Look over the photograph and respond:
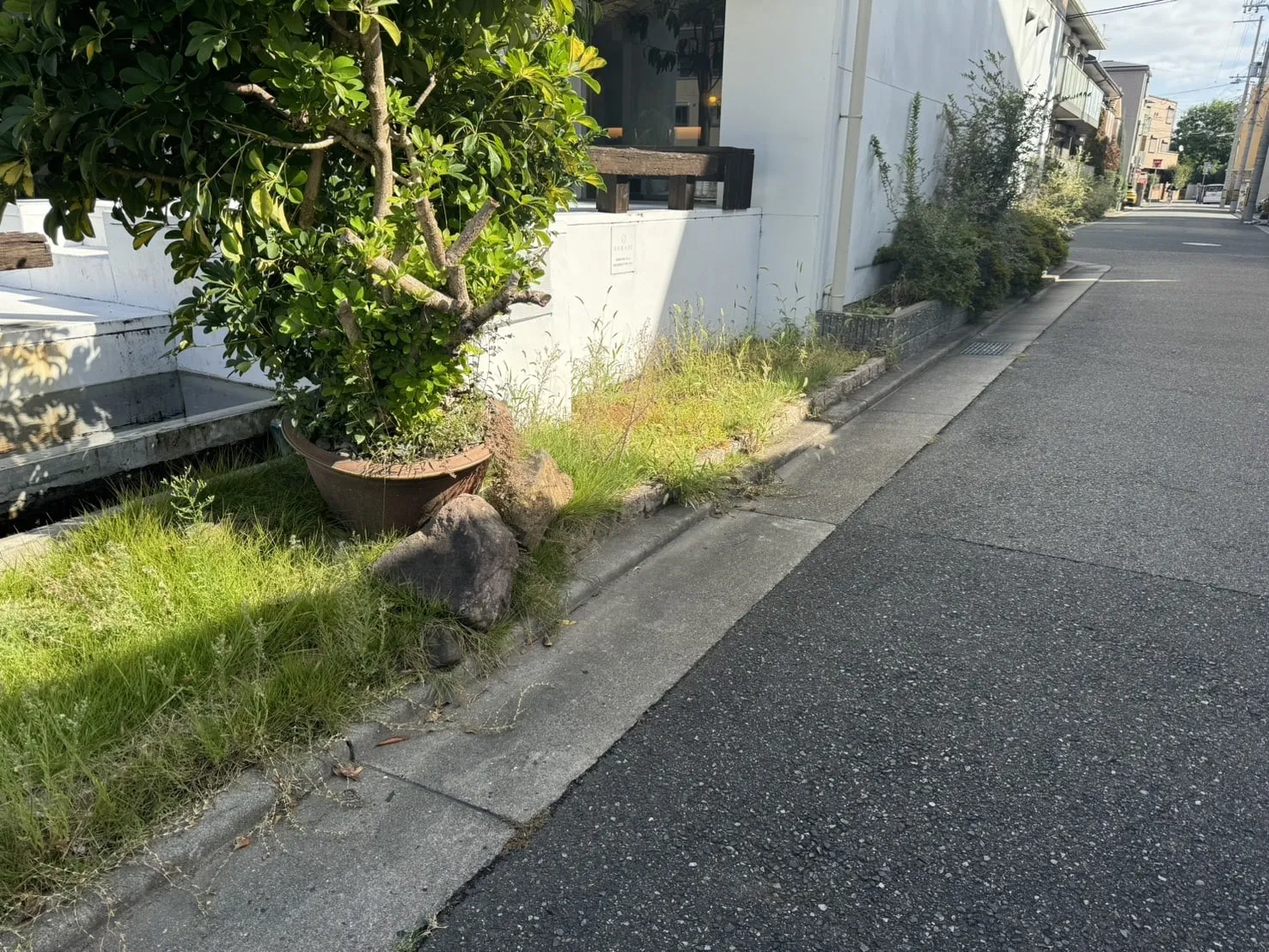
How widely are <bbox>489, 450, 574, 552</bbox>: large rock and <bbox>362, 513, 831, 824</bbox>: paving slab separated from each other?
40 centimetres

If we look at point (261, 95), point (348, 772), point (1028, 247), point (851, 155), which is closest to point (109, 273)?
point (261, 95)

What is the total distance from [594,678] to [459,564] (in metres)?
0.64

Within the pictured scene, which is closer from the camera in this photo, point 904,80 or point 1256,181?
point 904,80

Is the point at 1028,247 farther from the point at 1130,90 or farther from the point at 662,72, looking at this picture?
the point at 1130,90

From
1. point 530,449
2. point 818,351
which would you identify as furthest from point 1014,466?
point 530,449

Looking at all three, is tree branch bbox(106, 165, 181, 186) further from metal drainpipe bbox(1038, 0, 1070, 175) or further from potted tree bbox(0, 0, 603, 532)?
metal drainpipe bbox(1038, 0, 1070, 175)

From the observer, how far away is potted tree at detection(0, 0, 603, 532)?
8.11 feet

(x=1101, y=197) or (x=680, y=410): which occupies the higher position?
(x=1101, y=197)

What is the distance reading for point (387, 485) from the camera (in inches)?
129

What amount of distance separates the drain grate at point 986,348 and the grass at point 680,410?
6.33 feet

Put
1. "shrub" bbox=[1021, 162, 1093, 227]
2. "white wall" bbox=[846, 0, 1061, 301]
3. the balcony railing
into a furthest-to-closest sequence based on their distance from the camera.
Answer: the balcony railing → "shrub" bbox=[1021, 162, 1093, 227] → "white wall" bbox=[846, 0, 1061, 301]

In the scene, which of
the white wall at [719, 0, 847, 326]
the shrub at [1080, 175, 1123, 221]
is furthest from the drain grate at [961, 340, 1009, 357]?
the shrub at [1080, 175, 1123, 221]

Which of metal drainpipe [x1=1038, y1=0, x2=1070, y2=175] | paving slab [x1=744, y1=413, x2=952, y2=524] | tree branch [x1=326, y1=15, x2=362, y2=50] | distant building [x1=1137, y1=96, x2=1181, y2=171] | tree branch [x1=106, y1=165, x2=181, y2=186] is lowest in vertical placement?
paving slab [x1=744, y1=413, x2=952, y2=524]

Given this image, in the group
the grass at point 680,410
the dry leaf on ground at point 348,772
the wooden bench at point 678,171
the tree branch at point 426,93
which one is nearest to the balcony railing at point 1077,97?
the wooden bench at point 678,171
